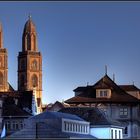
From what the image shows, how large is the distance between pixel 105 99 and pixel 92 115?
54.0 feet

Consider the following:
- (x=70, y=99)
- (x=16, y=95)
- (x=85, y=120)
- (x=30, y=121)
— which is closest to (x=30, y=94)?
(x=16, y=95)

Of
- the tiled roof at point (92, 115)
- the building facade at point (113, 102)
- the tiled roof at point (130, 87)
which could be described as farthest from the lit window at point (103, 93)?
the tiled roof at point (92, 115)

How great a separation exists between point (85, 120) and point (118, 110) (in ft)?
59.5

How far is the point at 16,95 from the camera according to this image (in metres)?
149

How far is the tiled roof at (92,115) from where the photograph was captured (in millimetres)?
113750

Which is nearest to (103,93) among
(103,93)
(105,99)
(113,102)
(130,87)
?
(103,93)

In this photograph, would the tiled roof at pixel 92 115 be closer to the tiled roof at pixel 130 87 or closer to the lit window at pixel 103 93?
Answer: the lit window at pixel 103 93

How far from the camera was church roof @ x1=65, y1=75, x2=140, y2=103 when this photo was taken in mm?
131750

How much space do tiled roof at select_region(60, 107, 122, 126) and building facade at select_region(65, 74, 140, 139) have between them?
1130 centimetres

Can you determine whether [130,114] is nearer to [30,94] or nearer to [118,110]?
[118,110]

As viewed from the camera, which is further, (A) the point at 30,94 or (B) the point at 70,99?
(A) the point at 30,94

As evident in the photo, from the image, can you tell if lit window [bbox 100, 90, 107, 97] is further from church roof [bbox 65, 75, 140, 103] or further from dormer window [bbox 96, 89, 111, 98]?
church roof [bbox 65, 75, 140, 103]

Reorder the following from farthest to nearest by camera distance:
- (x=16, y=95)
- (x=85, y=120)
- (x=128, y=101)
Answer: (x=16, y=95)
(x=128, y=101)
(x=85, y=120)

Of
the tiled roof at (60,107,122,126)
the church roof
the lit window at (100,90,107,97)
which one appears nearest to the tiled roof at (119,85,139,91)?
the church roof
